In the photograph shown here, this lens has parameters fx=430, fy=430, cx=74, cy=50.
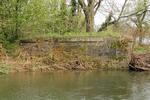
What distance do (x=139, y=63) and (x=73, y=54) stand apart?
3.36 meters

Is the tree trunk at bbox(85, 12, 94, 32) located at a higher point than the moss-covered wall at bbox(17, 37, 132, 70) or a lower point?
higher

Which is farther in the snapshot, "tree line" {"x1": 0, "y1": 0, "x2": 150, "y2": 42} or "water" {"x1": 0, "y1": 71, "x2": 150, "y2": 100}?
"tree line" {"x1": 0, "y1": 0, "x2": 150, "y2": 42}

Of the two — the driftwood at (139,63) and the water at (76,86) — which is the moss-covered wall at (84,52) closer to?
the driftwood at (139,63)

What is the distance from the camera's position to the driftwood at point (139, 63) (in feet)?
69.4

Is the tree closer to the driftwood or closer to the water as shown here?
the driftwood

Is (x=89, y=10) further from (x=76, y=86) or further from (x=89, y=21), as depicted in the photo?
(x=76, y=86)

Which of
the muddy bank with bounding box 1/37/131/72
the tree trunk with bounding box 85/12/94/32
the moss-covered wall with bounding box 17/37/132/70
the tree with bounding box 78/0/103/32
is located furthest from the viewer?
the tree trunk with bounding box 85/12/94/32

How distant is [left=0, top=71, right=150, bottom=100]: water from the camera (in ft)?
45.3

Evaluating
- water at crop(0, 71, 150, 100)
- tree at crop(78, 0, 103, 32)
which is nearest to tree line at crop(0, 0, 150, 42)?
tree at crop(78, 0, 103, 32)

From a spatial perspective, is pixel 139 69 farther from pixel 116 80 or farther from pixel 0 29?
pixel 0 29

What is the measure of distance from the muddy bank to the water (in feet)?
4.11

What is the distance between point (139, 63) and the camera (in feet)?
69.8

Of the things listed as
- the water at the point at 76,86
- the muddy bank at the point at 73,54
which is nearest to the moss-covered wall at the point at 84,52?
the muddy bank at the point at 73,54

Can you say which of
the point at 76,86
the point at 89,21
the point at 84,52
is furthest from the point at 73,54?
the point at 76,86
